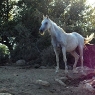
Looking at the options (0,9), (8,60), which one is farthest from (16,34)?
(0,9)

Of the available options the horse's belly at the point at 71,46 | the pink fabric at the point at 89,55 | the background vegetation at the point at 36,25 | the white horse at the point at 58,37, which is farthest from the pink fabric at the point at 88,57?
the white horse at the point at 58,37

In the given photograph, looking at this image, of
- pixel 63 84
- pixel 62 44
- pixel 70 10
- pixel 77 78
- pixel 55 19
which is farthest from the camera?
pixel 70 10

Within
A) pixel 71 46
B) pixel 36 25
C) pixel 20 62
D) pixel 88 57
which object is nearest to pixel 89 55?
pixel 88 57

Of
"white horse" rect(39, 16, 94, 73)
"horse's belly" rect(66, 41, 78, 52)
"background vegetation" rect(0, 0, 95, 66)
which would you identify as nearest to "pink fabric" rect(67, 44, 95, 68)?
"background vegetation" rect(0, 0, 95, 66)

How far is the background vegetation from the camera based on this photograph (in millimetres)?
13219

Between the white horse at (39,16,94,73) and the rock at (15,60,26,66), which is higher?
the white horse at (39,16,94,73)

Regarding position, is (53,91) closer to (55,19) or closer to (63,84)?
(63,84)

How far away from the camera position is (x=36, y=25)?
14406mm

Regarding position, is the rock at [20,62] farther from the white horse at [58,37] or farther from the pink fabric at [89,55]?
the white horse at [58,37]

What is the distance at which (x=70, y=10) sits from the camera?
14.6 meters

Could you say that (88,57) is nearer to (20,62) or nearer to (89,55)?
(89,55)

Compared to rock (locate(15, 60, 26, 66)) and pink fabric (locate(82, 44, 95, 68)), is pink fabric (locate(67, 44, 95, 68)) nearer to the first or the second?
pink fabric (locate(82, 44, 95, 68))

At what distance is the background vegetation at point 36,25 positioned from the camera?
43.4 feet

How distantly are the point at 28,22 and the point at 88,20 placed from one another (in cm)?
346
